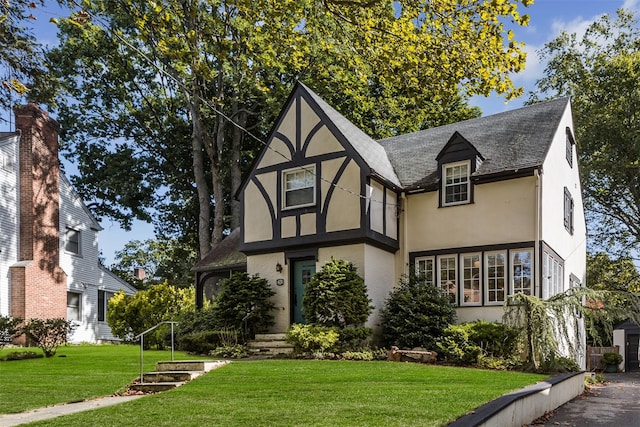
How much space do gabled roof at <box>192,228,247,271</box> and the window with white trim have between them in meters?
7.61

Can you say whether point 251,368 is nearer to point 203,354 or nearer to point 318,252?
point 203,354

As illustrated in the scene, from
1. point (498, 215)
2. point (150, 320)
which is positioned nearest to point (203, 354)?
point (150, 320)

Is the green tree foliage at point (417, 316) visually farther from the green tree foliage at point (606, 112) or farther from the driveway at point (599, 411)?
the green tree foliage at point (606, 112)

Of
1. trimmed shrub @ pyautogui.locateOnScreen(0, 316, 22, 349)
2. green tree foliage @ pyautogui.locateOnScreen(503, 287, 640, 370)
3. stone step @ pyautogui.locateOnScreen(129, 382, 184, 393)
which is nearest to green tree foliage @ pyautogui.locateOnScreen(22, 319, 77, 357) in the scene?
trimmed shrub @ pyautogui.locateOnScreen(0, 316, 22, 349)

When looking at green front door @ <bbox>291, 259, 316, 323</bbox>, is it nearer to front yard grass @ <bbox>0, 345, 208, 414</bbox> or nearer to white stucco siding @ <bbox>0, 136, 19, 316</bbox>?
front yard grass @ <bbox>0, 345, 208, 414</bbox>

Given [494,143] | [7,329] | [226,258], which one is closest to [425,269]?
[494,143]

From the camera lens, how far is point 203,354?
1605 centimetres

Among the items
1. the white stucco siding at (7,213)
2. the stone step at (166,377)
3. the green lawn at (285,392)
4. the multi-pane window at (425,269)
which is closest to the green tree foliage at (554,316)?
the green lawn at (285,392)

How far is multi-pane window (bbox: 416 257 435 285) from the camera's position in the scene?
679 inches

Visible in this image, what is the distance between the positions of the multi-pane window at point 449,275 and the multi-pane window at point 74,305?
16.6 metres

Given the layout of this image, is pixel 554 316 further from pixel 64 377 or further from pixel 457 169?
pixel 64 377

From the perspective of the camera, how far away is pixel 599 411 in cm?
959

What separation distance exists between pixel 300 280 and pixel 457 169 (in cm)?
562

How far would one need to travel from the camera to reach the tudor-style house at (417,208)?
1620 centimetres
